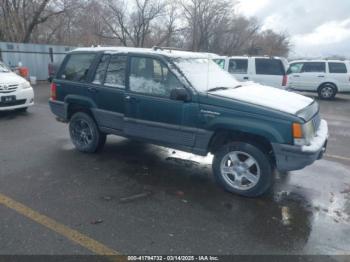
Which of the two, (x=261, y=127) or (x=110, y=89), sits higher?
(x=110, y=89)

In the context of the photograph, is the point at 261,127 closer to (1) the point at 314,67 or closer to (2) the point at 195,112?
(2) the point at 195,112

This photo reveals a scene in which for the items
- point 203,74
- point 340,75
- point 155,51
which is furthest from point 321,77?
point 155,51

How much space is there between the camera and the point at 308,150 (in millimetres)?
3650

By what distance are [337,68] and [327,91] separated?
115 centimetres

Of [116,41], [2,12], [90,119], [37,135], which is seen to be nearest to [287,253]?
[90,119]

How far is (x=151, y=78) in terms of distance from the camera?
4.65 m

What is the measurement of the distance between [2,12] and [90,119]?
1984cm

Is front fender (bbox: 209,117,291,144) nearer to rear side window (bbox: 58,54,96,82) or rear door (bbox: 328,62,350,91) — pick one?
rear side window (bbox: 58,54,96,82)

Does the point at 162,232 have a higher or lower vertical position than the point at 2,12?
lower

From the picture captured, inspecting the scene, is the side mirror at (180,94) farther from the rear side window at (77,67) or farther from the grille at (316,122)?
the rear side window at (77,67)

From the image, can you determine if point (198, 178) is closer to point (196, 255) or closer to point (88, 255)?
point (196, 255)

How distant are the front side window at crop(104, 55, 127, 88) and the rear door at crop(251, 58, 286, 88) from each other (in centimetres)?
805

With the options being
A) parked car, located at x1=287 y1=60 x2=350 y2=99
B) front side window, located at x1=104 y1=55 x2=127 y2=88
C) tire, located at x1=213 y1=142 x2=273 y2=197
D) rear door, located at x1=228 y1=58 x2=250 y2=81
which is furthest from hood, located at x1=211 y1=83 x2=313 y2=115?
parked car, located at x1=287 y1=60 x2=350 y2=99

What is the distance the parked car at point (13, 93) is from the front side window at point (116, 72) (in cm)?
462
